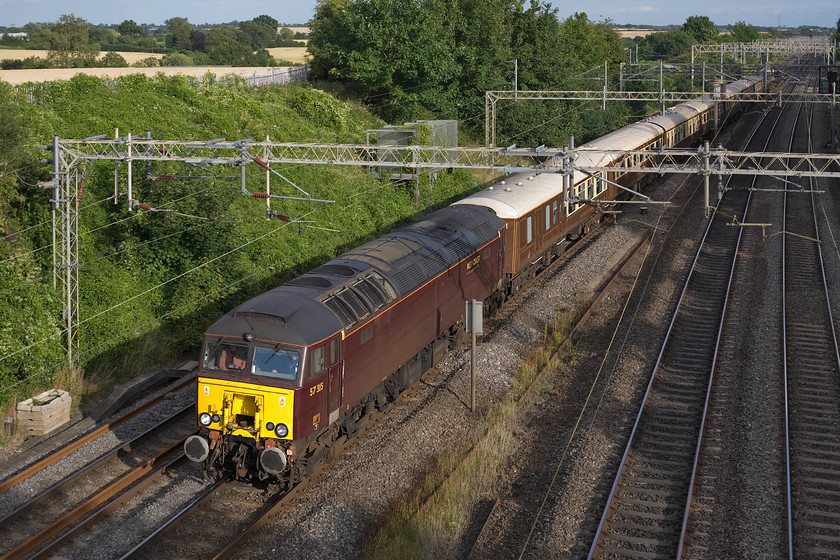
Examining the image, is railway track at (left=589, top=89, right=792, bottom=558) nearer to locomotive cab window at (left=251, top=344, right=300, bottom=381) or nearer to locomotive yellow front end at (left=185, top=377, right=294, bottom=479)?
locomotive yellow front end at (left=185, top=377, right=294, bottom=479)

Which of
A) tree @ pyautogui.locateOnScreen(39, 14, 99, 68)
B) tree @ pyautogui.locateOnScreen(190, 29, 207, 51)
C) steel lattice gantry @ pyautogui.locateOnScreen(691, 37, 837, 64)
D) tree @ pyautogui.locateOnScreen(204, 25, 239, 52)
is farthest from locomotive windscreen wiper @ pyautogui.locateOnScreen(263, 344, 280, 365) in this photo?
tree @ pyautogui.locateOnScreen(190, 29, 207, 51)

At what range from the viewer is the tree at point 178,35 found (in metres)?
104

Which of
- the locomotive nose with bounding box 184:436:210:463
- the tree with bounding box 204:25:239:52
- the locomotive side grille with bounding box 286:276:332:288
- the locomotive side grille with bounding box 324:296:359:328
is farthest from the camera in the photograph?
the tree with bounding box 204:25:239:52

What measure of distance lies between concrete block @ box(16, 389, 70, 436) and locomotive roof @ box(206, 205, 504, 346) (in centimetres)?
545

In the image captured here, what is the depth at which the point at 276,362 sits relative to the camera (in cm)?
1349

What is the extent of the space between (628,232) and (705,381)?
48.8ft

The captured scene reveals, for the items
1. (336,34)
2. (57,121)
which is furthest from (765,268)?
(336,34)

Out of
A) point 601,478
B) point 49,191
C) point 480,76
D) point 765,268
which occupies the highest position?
point 480,76

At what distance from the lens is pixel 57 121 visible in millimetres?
29953

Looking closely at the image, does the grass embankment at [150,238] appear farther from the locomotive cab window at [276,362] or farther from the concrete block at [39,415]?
the locomotive cab window at [276,362]

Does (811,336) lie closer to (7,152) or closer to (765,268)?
(765,268)

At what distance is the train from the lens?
13.5m

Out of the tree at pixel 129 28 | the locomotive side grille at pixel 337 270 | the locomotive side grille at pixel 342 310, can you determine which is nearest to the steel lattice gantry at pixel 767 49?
the locomotive side grille at pixel 337 270

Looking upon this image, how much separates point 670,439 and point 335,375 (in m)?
6.89
